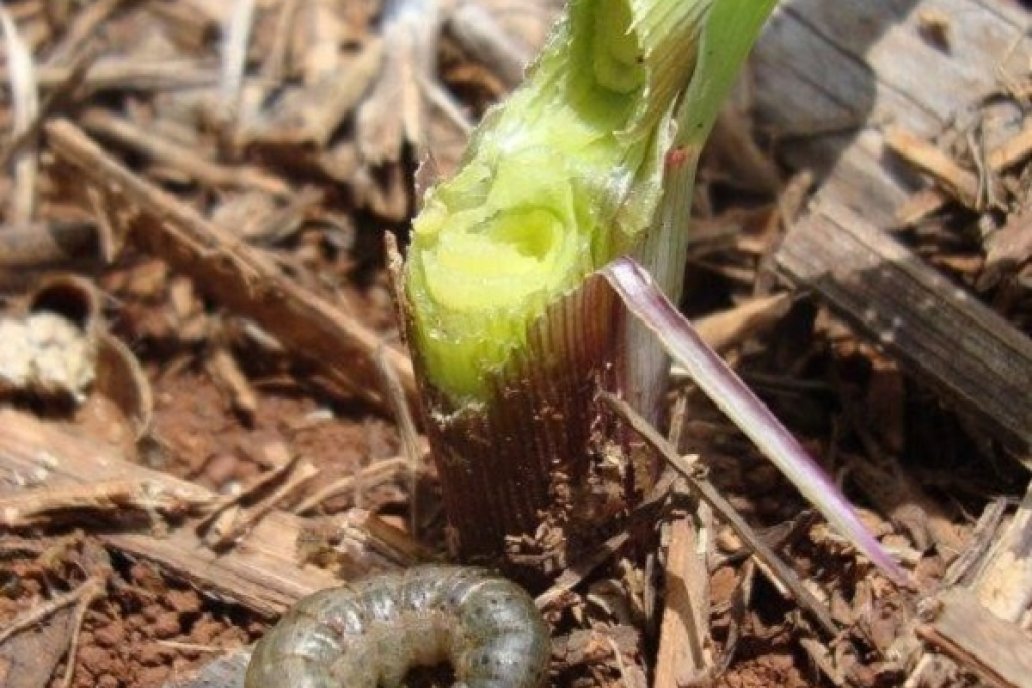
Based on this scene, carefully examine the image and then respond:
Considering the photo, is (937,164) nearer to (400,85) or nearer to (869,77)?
(869,77)

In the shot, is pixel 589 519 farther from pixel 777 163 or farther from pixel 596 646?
pixel 777 163

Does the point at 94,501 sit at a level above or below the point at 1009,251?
above

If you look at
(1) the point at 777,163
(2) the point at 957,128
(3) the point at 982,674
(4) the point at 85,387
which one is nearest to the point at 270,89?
(4) the point at 85,387

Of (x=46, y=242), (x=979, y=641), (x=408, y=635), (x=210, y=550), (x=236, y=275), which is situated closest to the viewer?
(x=979, y=641)

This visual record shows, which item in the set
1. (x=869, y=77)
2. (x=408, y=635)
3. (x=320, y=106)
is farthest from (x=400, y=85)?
(x=408, y=635)

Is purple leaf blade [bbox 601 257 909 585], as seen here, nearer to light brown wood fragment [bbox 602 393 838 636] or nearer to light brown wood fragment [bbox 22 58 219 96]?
light brown wood fragment [bbox 602 393 838 636]

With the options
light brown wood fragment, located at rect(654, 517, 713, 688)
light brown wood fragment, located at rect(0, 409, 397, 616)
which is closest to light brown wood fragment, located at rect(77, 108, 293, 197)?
light brown wood fragment, located at rect(0, 409, 397, 616)

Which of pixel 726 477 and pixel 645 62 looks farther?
pixel 726 477
